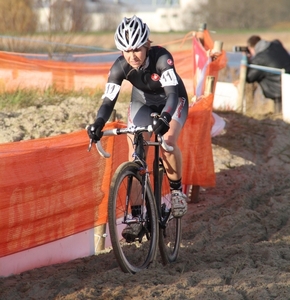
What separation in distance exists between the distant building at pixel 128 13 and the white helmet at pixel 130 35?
475 inches

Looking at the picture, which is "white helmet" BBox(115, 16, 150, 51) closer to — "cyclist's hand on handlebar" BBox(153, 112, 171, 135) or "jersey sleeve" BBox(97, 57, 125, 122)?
"jersey sleeve" BBox(97, 57, 125, 122)

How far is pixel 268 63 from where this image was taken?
1620 centimetres

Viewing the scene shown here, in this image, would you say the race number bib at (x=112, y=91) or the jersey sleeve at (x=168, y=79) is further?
the race number bib at (x=112, y=91)

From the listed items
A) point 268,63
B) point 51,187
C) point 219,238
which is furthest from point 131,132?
point 268,63

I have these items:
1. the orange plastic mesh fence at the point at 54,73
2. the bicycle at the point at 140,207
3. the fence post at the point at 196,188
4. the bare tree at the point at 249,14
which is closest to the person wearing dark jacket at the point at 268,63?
the orange plastic mesh fence at the point at 54,73

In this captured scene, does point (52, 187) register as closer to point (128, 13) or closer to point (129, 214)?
point (129, 214)

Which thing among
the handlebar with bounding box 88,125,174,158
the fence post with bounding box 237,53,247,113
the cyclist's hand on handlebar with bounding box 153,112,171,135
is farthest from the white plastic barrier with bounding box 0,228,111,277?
the fence post with bounding box 237,53,247,113

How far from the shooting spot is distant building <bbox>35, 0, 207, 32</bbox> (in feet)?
65.2

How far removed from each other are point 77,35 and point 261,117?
6.13m

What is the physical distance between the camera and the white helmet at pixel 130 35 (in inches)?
243

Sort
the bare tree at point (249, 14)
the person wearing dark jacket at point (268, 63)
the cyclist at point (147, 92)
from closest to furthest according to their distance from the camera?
1. the cyclist at point (147, 92)
2. the person wearing dark jacket at point (268, 63)
3. the bare tree at point (249, 14)

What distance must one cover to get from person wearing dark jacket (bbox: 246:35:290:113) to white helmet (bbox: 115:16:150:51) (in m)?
10.1

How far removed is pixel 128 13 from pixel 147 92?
148 ft

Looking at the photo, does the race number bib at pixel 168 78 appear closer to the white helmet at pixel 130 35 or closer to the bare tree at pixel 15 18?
the white helmet at pixel 130 35
